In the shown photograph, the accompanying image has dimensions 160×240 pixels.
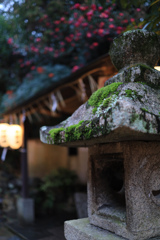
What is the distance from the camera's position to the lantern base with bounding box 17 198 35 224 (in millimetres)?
7520

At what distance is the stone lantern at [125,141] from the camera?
1.83 meters

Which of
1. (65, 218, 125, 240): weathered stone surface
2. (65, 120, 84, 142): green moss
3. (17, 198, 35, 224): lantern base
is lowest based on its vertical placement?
(17, 198, 35, 224): lantern base

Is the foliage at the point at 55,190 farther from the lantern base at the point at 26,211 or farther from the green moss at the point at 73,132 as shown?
the green moss at the point at 73,132

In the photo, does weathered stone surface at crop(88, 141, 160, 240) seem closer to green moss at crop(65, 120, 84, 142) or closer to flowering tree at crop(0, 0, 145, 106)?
green moss at crop(65, 120, 84, 142)

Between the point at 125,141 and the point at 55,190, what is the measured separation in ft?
23.5

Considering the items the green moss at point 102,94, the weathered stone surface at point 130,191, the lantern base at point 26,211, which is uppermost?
the green moss at point 102,94

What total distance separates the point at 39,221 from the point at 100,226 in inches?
225

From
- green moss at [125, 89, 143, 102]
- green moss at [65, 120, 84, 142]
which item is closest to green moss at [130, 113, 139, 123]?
green moss at [125, 89, 143, 102]

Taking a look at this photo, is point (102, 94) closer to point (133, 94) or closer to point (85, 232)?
point (133, 94)

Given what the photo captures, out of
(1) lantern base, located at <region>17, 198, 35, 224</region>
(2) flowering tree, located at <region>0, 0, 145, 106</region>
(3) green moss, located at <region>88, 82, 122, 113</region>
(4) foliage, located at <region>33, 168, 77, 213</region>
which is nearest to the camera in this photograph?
(3) green moss, located at <region>88, 82, 122, 113</region>

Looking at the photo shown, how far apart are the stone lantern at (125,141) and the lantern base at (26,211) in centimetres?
527

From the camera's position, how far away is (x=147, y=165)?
227 centimetres

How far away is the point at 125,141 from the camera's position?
7.46 ft

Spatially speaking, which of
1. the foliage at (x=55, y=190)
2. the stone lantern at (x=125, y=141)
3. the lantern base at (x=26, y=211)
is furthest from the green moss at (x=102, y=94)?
the foliage at (x=55, y=190)
